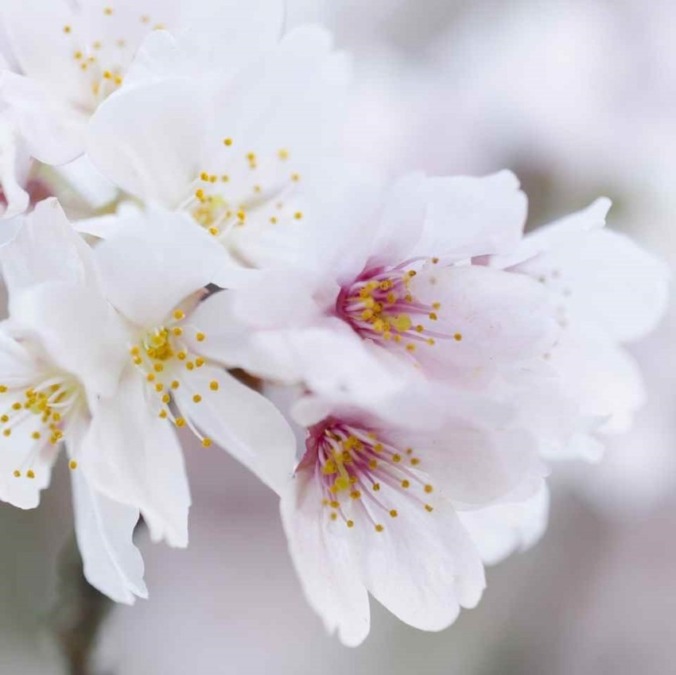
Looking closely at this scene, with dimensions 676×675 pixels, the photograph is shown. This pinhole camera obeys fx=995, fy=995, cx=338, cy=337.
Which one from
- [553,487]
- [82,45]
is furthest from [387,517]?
[553,487]

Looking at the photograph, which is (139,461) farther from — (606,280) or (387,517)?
(606,280)

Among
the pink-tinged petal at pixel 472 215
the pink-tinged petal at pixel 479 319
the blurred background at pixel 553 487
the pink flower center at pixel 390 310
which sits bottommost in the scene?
the blurred background at pixel 553 487

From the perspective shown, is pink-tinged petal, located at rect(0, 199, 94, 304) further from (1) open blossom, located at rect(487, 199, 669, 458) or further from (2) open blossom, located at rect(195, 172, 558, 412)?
(1) open blossom, located at rect(487, 199, 669, 458)

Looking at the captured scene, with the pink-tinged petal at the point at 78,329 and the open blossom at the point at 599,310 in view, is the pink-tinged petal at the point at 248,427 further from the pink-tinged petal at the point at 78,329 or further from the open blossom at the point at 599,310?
the open blossom at the point at 599,310

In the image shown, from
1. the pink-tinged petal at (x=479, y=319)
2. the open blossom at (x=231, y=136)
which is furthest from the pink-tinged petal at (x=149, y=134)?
the pink-tinged petal at (x=479, y=319)

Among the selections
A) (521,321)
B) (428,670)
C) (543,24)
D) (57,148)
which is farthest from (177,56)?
(428,670)

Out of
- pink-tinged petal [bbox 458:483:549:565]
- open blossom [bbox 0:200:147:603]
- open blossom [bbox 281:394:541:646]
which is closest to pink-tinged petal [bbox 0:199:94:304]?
open blossom [bbox 0:200:147:603]
